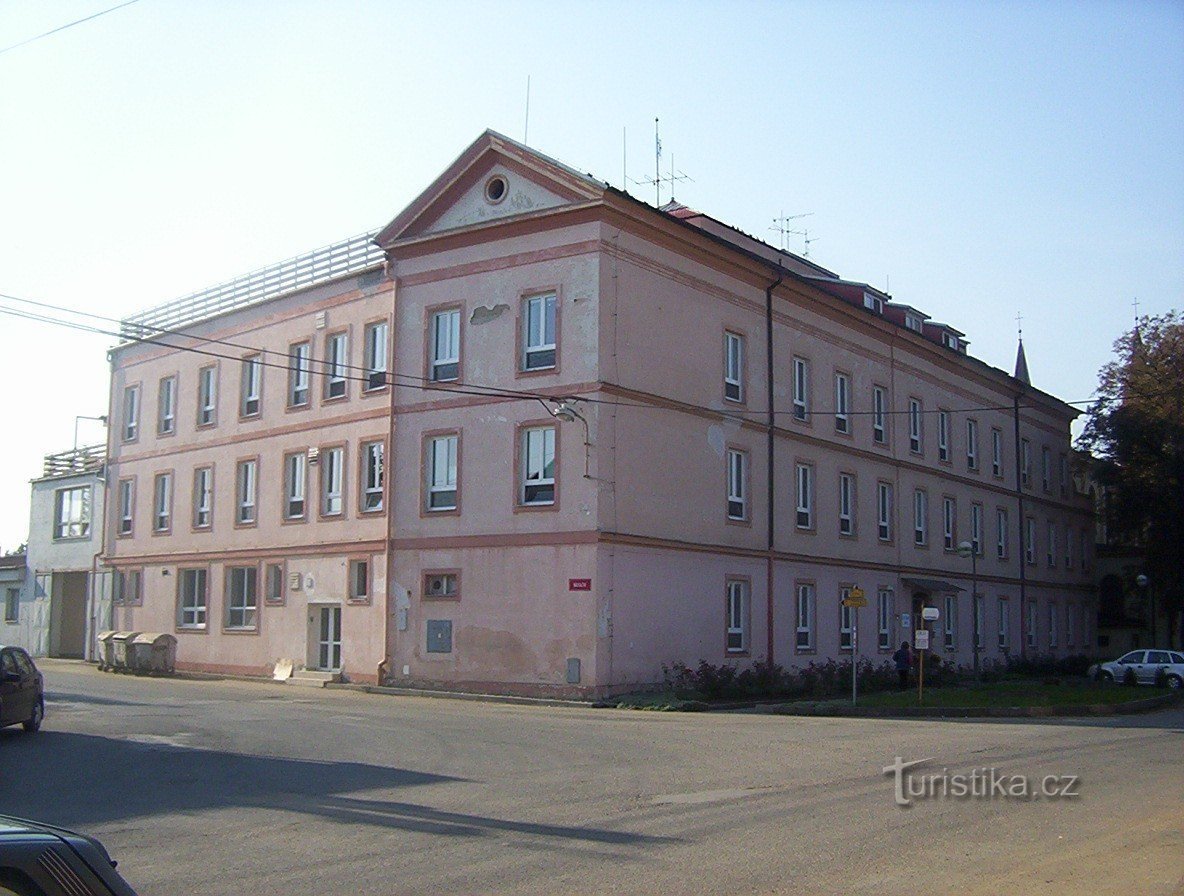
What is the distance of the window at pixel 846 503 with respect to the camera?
39438mm

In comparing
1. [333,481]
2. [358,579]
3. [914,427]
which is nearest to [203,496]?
[333,481]

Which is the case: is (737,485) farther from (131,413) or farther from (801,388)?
(131,413)

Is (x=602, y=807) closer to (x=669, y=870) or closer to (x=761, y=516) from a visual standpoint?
(x=669, y=870)

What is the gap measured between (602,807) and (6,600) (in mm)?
47224

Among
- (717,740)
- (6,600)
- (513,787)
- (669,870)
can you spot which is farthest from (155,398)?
(669,870)

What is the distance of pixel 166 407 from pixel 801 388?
73.4 ft

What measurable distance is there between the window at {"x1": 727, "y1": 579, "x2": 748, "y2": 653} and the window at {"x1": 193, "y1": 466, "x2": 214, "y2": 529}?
59.5 feet

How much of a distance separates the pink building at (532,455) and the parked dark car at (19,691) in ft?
41.0

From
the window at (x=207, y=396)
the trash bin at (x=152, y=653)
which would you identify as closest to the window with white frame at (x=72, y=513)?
the window at (x=207, y=396)

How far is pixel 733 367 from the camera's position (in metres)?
34.7

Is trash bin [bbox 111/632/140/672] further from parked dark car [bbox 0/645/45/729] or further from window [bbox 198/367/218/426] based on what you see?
parked dark car [bbox 0/645/45/729]

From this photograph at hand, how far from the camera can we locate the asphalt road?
9.02 m

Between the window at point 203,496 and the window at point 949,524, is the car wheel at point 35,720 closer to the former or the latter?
the window at point 203,496

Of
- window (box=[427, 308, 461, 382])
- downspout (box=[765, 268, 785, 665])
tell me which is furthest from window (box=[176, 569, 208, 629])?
downspout (box=[765, 268, 785, 665])
